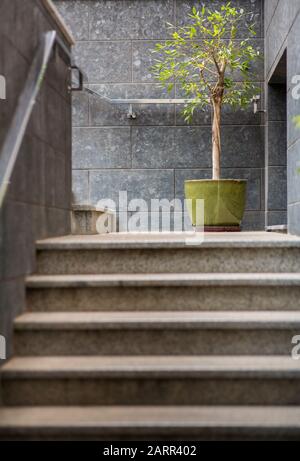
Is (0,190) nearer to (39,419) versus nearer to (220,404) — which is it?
(39,419)

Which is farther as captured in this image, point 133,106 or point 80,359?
point 133,106

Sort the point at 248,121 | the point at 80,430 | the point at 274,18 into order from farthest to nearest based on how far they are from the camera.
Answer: the point at 248,121
the point at 274,18
the point at 80,430

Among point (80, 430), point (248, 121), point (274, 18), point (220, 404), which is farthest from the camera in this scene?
point (248, 121)

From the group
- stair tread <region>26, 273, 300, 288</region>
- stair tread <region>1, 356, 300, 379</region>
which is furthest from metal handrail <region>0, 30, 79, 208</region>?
stair tread <region>1, 356, 300, 379</region>

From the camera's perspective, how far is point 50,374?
206cm

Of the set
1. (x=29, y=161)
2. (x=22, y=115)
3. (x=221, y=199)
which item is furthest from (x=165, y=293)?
(x=221, y=199)

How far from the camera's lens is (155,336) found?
223 cm

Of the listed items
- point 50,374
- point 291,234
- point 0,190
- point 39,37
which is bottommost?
point 50,374

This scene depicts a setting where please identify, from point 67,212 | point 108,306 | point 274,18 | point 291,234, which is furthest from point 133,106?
point 108,306

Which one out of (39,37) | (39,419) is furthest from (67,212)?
(39,419)

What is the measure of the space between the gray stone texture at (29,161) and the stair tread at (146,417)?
0.36m

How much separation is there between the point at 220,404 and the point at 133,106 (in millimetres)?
3952

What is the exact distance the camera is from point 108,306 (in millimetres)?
2422

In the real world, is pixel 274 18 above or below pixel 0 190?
above
